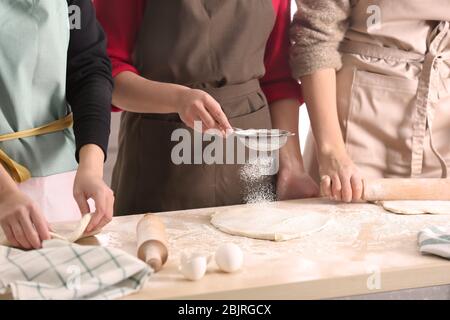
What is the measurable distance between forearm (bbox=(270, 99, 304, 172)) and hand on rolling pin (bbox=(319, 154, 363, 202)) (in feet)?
0.46

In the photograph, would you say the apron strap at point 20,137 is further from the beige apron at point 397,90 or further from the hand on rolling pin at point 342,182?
the beige apron at point 397,90

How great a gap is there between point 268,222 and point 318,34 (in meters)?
0.50

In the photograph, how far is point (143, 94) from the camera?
150cm

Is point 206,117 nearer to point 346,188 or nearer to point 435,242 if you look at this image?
point 346,188

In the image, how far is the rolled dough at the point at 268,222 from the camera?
4.21 feet

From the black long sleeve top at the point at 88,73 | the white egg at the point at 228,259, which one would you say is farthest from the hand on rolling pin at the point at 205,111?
the white egg at the point at 228,259

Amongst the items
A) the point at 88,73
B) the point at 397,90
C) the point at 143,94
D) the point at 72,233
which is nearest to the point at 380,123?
the point at 397,90

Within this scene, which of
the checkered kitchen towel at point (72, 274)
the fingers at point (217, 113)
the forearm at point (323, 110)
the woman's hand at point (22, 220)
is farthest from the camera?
the forearm at point (323, 110)

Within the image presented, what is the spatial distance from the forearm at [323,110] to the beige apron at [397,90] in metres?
0.06

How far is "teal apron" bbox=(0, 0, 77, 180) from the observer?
52.6 inches

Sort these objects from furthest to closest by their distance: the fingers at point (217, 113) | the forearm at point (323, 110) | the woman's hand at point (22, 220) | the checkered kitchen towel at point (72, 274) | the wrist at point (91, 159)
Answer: the forearm at point (323, 110)
the fingers at point (217, 113)
the wrist at point (91, 159)
the woman's hand at point (22, 220)
the checkered kitchen towel at point (72, 274)

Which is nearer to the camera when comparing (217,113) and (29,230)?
(29,230)

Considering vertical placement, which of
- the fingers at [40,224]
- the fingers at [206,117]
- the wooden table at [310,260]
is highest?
the fingers at [206,117]

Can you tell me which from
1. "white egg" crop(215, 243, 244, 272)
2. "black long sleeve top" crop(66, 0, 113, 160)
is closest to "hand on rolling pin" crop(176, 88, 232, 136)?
"black long sleeve top" crop(66, 0, 113, 160)
